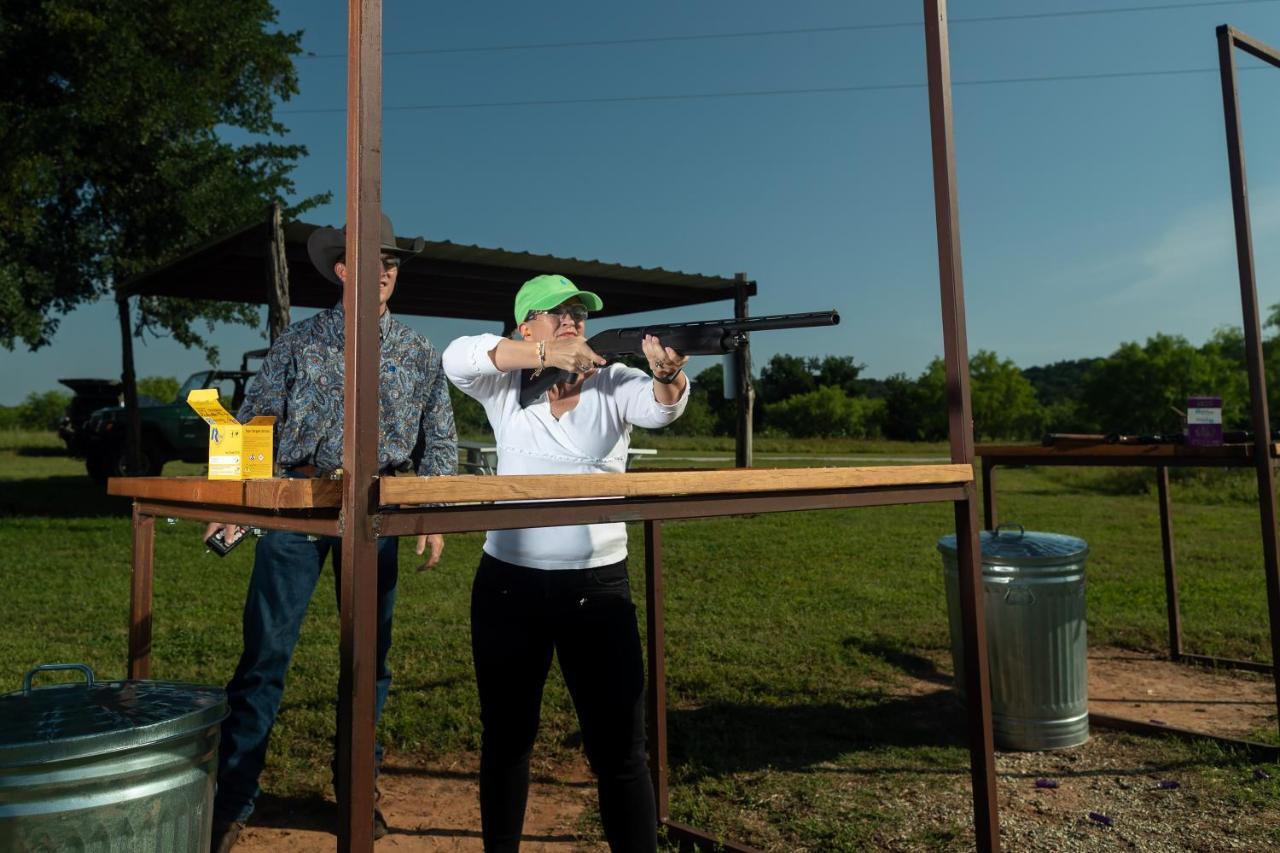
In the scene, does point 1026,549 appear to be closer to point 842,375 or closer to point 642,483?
point 642,483

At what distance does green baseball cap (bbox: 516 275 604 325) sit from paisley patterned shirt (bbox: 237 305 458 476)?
1.96 feet

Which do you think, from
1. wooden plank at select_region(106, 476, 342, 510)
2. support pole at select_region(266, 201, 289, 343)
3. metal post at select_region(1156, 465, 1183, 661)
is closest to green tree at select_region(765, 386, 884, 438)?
support pole at select_region(266, 201, 289, 343)

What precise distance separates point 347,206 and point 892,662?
484cm

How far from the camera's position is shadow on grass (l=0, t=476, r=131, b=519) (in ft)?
43.8

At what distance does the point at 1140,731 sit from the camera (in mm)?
4379

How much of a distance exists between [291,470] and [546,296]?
1.00 metres

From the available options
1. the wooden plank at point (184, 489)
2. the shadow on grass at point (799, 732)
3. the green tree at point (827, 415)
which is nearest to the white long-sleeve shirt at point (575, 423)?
the wooden plank at point (184, 489)

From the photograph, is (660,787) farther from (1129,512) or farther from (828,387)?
(828,387)

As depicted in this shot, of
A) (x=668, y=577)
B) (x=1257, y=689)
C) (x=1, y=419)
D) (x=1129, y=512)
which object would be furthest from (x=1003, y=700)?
(x=1, y=419)

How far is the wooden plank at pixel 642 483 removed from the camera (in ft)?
5.20

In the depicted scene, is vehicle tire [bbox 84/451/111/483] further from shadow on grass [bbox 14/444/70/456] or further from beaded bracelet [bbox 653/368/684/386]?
beaded bracelet [bbox 653/368/684/386]

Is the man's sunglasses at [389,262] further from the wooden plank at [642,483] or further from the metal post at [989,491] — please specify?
the metal post at [989,491]

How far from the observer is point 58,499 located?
1485 cm

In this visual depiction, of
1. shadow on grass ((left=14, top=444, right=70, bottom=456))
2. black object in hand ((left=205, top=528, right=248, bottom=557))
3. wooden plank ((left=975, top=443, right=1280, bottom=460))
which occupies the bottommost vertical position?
black object in hand ((left=205, top=528, right=248, bottom=557))
